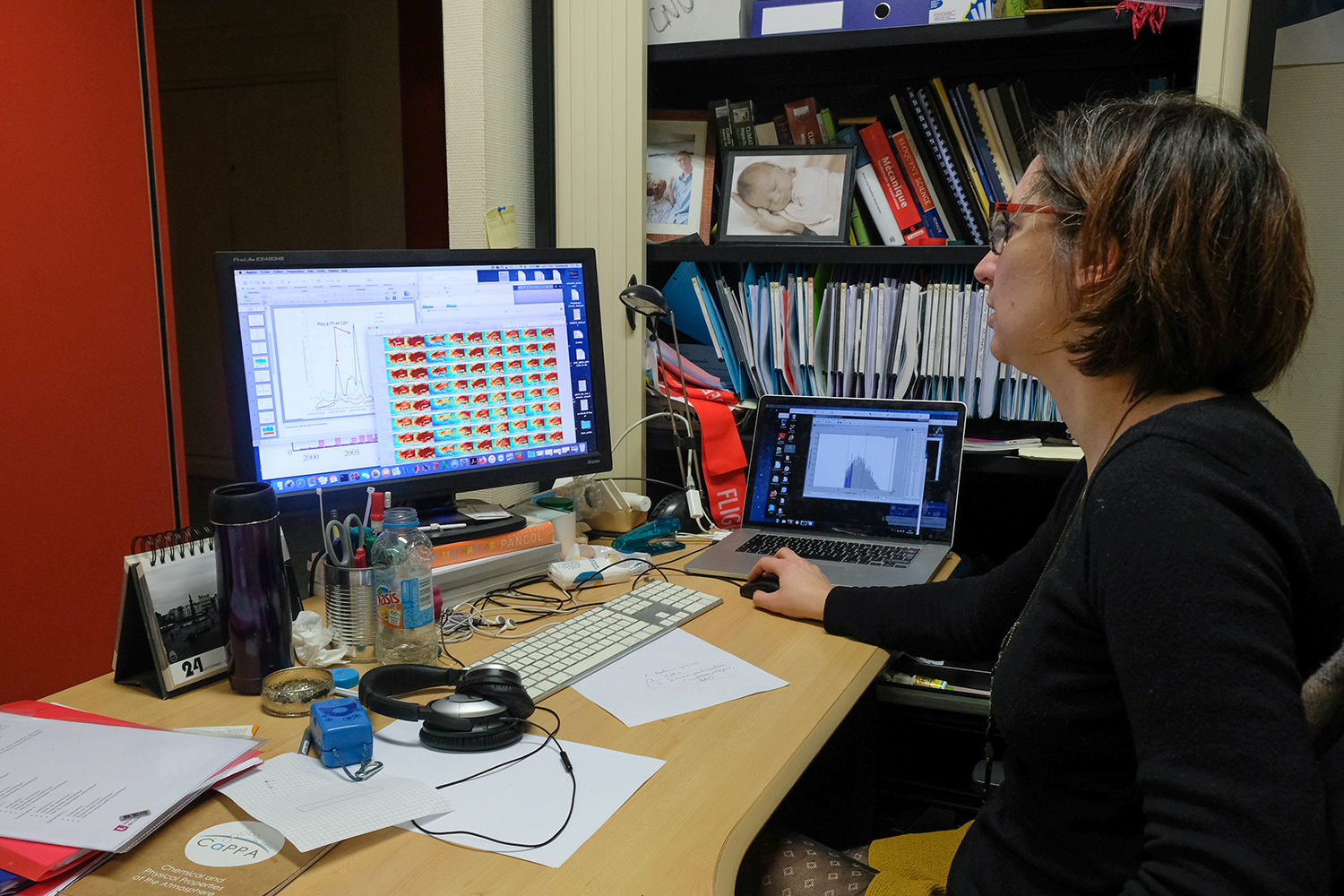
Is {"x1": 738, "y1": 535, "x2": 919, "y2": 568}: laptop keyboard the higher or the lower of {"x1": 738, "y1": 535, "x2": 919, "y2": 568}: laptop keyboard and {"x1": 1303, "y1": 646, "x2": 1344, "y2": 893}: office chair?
the lower

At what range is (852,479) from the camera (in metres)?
1.75

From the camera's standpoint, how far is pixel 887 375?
1937 millimetres

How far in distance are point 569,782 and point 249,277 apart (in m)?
0.79

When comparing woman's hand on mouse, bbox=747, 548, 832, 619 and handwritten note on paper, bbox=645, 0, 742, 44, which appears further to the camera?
handwritten note on paper, bbox=645, 0, 742, 44

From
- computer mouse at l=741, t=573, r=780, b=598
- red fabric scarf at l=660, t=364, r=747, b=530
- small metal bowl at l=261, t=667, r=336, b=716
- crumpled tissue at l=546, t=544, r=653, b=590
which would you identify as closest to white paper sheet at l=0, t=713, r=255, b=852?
small metal bowl at l=261, t=667, r=336, b=716

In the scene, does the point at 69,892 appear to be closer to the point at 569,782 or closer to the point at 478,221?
the point at 569,782

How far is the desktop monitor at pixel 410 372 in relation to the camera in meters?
1.27

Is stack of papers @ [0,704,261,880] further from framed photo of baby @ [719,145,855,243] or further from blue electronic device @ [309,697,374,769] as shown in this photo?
framed photo of baby @ [719,145,855,243]

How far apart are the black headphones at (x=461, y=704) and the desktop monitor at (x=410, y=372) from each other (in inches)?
14.1

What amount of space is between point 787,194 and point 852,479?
627mm

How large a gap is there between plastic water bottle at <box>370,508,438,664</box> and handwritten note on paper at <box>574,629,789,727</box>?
0.21 meters

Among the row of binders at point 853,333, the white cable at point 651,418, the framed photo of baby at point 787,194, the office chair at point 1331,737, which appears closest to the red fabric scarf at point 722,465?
the white cable at point 651,418

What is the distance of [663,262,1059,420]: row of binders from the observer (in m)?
1.85

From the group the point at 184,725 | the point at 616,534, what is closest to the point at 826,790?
the point at 616,534
